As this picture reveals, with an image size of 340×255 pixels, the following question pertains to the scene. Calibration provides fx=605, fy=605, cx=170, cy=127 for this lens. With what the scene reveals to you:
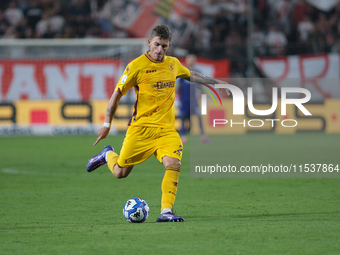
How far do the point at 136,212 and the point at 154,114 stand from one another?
1006 mm

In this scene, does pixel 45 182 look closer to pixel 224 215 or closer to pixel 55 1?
pixel 224 215

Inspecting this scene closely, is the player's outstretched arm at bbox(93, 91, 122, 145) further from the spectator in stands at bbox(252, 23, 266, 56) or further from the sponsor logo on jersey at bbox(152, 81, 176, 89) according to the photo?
the spectator in stands at bbox(252, 23, 266, 56)

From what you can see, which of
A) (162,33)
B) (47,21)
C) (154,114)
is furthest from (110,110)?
(47,21)

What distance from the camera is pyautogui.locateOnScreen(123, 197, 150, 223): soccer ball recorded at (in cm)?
561

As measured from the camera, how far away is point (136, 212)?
5609 millimetres

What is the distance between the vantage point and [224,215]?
19.8ft

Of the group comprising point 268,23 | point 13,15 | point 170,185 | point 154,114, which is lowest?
point 170,185

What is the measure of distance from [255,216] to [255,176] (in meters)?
4.03

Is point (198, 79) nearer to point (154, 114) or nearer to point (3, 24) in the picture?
point (154, 114)

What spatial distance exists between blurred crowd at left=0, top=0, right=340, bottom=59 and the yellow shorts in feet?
47.7

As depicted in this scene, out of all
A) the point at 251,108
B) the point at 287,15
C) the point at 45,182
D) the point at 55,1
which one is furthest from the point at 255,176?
the point at 55,1

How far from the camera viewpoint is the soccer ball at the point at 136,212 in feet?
18.4

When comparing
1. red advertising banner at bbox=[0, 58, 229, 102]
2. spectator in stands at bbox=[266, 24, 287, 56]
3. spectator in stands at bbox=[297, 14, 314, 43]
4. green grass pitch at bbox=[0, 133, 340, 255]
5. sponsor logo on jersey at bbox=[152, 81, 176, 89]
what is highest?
spectator in stands at bbox=[297, 14, 314, 43]

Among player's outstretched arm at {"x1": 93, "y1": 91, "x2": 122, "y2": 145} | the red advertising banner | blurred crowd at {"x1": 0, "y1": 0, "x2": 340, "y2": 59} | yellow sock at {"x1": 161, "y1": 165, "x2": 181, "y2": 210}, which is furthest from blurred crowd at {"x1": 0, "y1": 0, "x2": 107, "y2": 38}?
yellow sock at {"x1": 161, "y1": 165, "x2": 181, "y2": 210}
